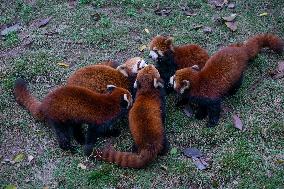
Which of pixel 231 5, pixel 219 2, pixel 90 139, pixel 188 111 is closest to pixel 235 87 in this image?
pixel 188 111

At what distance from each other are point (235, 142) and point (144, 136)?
47.0 inches

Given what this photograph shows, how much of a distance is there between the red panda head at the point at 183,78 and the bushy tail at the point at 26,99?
1767 mm

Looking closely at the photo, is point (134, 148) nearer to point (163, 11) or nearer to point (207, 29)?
point (207, 29)

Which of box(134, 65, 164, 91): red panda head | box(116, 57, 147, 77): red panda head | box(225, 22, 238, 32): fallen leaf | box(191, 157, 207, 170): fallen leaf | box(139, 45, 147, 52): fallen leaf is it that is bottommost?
box(191, 157, 207, 170): fallen leaf

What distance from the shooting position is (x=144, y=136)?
199 inches

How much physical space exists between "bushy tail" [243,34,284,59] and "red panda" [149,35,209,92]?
0.73m

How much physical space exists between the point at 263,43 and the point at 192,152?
219 cm

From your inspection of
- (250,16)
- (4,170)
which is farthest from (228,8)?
(4,170)

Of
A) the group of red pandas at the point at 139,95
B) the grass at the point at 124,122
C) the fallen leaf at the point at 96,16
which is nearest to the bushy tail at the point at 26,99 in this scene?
the group of red pandas at the point at 139,95

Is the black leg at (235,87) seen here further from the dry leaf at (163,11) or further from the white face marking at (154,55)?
the dry leaf at (163,11)

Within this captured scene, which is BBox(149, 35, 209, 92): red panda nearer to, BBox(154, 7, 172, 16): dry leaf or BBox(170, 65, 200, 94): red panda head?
BBox(170, 65, 200, 94): red panda head

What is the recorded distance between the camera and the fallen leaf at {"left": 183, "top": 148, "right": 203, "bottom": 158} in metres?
5.39

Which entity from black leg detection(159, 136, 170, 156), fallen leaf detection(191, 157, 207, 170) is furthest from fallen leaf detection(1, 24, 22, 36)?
fallen leaf detection(191, 157, 207, 170)

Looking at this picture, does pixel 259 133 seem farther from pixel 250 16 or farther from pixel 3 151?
pixel 3 151
